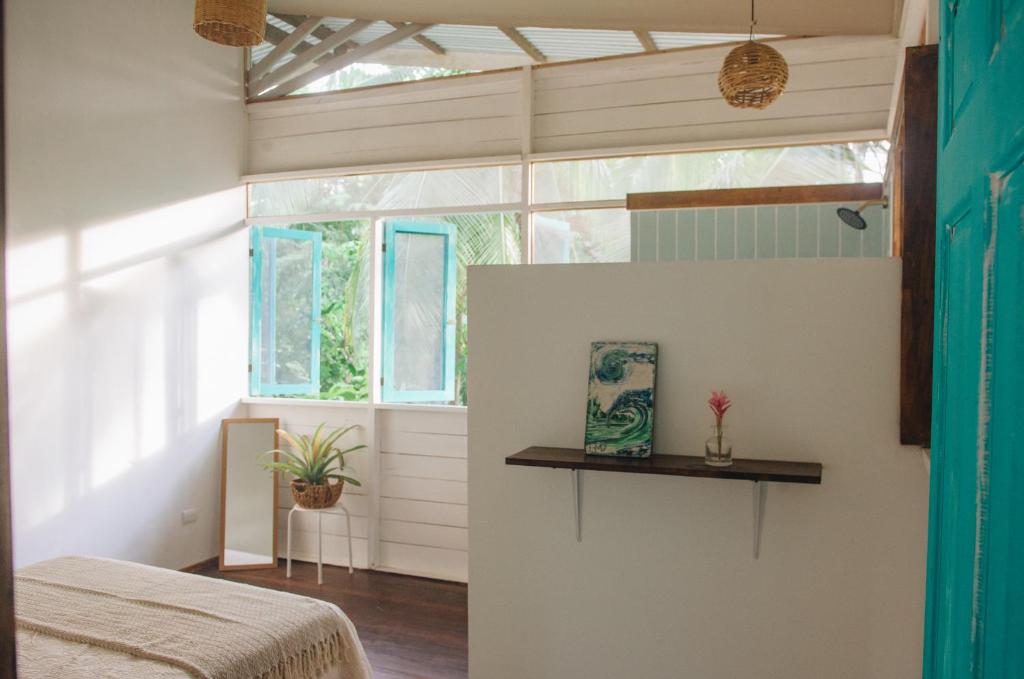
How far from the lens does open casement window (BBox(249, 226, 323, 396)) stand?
5633 millimetres

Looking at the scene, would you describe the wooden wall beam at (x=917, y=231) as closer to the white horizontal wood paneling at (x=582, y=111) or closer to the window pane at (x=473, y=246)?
the white horizontal wood paneling at (x=582, y=111)

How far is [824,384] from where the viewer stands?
8.57 feet

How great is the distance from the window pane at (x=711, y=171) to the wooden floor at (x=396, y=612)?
99.2 inches

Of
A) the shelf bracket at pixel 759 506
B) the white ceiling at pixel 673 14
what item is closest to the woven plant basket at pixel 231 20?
the white ceiling at pixel 673 14

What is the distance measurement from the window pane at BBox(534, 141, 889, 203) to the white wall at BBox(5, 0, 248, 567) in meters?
2.32

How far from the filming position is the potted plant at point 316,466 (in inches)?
193

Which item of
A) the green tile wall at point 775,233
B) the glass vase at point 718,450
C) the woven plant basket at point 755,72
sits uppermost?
the woven plant basket at point 755,72

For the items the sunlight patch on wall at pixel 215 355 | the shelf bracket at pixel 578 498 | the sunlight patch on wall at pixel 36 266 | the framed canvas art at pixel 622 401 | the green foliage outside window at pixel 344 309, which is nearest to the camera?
the framed canvas art at pixel 622 401

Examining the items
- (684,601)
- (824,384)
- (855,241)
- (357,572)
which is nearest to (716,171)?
(855,241)

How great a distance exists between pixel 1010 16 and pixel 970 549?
0.49m

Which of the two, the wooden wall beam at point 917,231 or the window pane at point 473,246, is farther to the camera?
the window pane at point 473,246

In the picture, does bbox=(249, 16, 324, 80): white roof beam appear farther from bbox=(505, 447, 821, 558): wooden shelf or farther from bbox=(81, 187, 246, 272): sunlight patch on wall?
bbox=(505, 447, 821, 558): wooden shelf

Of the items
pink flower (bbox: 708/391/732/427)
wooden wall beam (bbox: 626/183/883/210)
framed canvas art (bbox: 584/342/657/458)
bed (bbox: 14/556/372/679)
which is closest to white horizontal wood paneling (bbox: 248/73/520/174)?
wooden wall beam (bbox: 626/183/883/210)

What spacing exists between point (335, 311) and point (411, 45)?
1.87m
